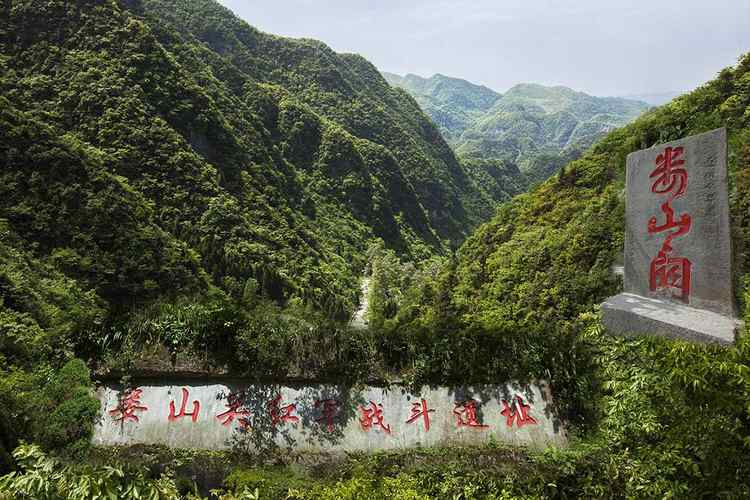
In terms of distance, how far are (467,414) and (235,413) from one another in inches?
125

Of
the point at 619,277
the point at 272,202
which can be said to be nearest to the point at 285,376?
the point at 619,277

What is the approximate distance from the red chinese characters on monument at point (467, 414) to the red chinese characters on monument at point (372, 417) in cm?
97

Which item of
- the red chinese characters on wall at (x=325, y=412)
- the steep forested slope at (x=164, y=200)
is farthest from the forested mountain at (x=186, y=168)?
the red chinese characters on wall at (x=325, y=412)

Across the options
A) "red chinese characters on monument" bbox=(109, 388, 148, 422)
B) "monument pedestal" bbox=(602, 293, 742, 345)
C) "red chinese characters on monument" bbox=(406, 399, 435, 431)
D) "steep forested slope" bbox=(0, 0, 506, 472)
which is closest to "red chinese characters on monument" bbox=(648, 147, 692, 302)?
"monument pedestal" bbox=(602, 293, 742, 345)

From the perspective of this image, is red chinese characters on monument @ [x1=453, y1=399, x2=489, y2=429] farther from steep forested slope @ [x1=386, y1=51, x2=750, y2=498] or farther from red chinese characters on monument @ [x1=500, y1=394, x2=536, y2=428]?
steep forested slope @ [x1=386, y1=51, x2=750, y2=498]

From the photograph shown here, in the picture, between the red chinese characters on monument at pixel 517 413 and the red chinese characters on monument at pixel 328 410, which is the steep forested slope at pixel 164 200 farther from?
the red chinese characters on monument at pixel 517 413

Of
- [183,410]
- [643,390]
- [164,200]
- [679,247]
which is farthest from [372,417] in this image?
[164,200]

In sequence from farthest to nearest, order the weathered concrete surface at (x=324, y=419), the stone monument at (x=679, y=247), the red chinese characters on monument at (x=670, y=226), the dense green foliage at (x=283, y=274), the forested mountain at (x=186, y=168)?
the forested mountain at (x=186, y=168) < the weathered concrete surface at (x=324, y=419) < the red chinese characters on monument at (x=670, y=226) < the stone monument at (x=679, y=247) < the dense green foliage at (x=283, y=274)

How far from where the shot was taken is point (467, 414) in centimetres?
582

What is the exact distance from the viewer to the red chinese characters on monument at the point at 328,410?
5.77 m

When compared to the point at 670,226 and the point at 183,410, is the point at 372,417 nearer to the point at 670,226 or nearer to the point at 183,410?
the point at 183,410

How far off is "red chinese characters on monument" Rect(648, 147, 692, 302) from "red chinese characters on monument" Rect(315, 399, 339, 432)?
466cm

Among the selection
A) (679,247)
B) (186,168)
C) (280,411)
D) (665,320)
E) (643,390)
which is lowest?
(280,411)

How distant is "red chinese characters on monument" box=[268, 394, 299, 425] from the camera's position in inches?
226
